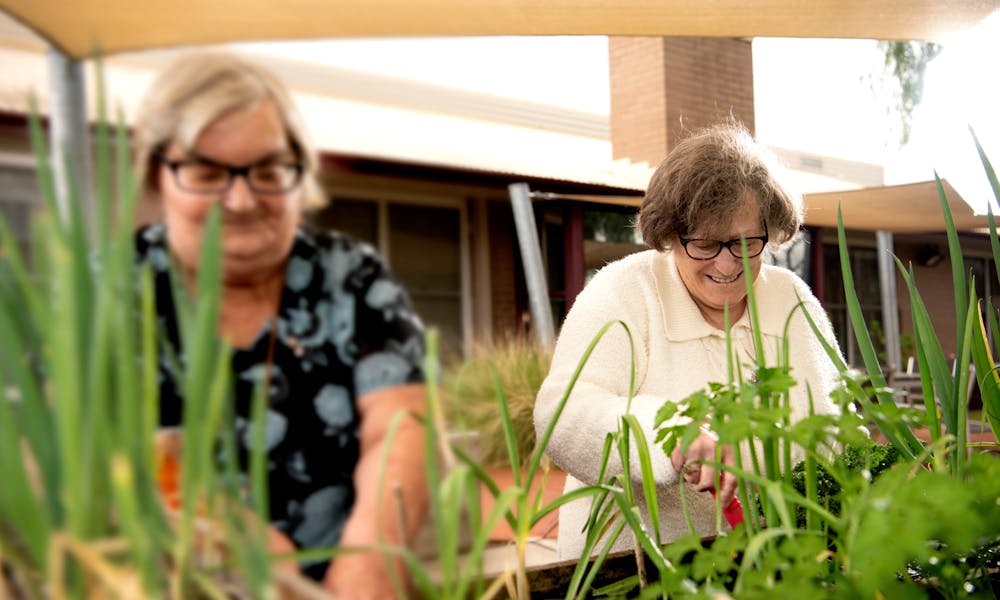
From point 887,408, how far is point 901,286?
2372 mm

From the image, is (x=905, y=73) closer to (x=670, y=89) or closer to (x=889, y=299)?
(x=889, y=299)

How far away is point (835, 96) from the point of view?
1886 millimetres

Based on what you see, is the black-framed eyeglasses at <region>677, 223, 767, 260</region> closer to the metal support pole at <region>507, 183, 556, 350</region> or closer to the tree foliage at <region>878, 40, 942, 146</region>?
the metal support pole at <region>507, 183, 556, 350</region>

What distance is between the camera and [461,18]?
3.02 feet

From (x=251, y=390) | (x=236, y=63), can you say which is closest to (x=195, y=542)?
(x=251, y=390)

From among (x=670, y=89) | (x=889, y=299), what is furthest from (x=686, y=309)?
(x=889, y=299)

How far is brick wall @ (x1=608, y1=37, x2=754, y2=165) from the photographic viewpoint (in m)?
1.43

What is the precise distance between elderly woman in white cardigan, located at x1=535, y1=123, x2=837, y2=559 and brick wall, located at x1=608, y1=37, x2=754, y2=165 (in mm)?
66

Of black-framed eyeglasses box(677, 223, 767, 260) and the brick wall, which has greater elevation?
the brick wall

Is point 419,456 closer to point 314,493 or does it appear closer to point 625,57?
point 314,493

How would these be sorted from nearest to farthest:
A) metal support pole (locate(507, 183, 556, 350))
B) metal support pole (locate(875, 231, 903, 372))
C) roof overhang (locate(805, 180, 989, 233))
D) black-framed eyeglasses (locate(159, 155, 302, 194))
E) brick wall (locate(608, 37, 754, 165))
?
black-framed eyeglasses (locate(159, 155, 302, 194))
metal support pole (locate(507, 183, 556, 350))
brick wall (locate(608, 37, 754, 165))
roof overhang (locate(805, 180, 989, 233))
metal support pole (locate(875, 231, 903, 372))

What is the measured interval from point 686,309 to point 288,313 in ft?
3.91

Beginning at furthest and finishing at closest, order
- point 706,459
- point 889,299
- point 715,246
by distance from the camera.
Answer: point 889,299, point 715,246, point 706,459

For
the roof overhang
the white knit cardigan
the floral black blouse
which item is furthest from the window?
the roof overhang
